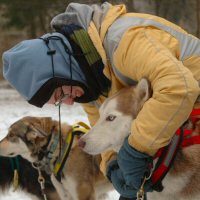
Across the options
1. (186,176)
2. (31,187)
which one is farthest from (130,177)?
(31,187)

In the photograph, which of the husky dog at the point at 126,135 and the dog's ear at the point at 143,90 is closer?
the dog's ear at the point at 143,90

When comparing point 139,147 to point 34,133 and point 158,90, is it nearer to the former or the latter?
point 158,90

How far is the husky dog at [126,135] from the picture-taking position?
1854 millimetres

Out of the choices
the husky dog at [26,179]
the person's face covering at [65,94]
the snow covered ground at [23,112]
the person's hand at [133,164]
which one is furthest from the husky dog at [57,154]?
the snow covered ground at [23,112]

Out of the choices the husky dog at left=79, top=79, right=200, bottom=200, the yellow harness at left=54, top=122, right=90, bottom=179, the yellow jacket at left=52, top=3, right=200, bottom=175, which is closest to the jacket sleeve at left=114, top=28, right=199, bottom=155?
the yellow jacket at left=52, top=3, right=200, bottom=175

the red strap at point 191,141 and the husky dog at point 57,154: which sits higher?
the red strap at point 191,141

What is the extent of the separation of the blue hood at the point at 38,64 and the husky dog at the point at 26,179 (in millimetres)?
1896

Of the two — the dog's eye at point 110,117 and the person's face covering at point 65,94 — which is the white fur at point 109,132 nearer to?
the dog's eye at point 110,117

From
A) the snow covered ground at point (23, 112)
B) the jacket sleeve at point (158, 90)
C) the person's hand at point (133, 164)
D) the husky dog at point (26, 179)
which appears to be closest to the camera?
the jacket sleeve at point (158, 90)

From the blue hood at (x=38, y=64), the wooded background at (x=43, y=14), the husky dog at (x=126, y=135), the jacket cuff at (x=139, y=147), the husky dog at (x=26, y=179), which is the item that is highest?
the blue hood at (x=38, y=64)

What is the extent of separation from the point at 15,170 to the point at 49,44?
2.08 m

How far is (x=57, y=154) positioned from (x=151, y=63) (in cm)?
216

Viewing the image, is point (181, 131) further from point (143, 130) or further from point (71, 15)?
point (71, 15)

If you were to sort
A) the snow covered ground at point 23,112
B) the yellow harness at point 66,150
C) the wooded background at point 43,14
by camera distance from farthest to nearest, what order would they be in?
1. the wooded background at point 43,14
2. the snow covered ground at point 23,112
3. the yellow harness at point 66,150
